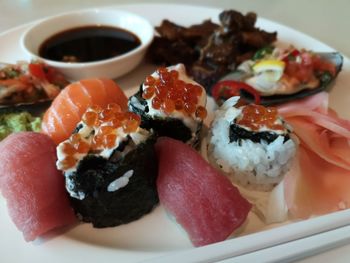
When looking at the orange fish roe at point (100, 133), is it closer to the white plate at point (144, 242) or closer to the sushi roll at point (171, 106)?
the sushi roll at point (171, 106)

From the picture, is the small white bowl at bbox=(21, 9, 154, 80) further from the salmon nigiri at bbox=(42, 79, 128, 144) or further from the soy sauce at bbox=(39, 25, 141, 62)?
the salmon nigiri at bbox=(42, 79, 128, 144)

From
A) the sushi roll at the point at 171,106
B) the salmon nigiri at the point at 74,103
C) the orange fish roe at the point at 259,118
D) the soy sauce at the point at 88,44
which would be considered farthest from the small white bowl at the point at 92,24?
the orange fish roe at the point at 259,118

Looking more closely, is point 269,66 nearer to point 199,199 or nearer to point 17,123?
A: point 199,199

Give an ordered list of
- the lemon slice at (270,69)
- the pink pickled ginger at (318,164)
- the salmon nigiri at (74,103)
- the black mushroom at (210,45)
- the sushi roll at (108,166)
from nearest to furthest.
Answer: the sushi roll at (108,166), the pink pickled ginger at (318,164), the salmon nigiri at (74,103), the lemon slice at (270,69), the black mushroom at (210,45)

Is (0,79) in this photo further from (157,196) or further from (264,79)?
(264,79)

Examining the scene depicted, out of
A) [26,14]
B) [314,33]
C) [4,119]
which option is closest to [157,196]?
[4,119]
